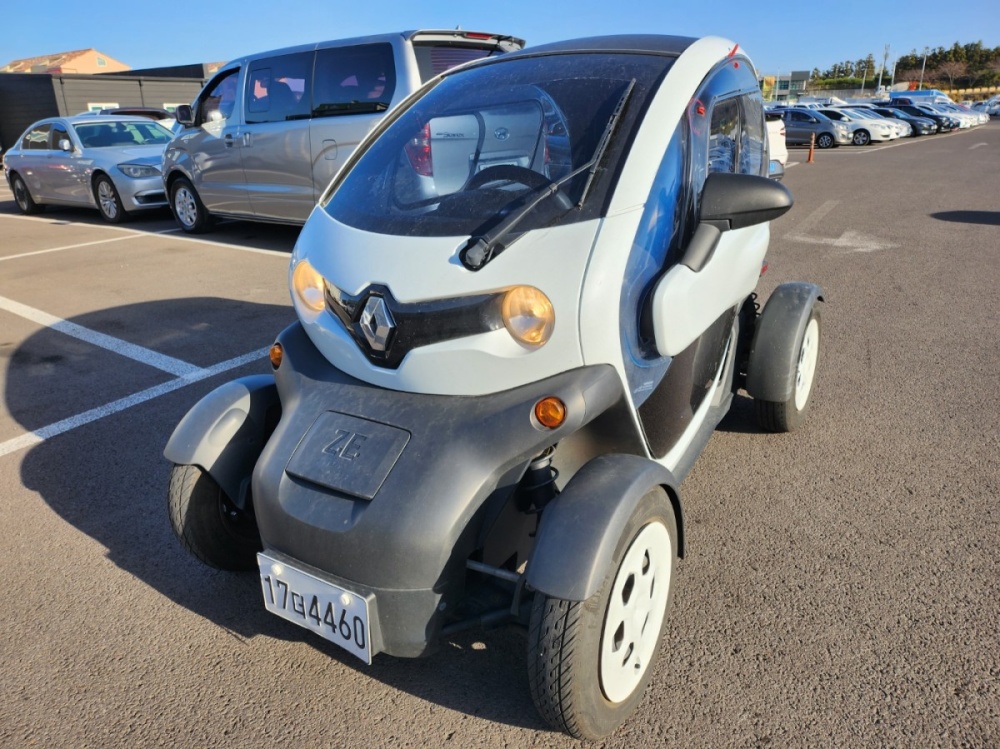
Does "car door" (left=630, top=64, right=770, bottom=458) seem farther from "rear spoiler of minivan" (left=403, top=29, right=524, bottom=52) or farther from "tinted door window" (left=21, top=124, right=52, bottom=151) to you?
"tinted door window" (left=21, top=124, right=52, bottom=151)

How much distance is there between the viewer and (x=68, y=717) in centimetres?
224

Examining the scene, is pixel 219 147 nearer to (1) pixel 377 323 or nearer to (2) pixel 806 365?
(2) pixel 806 365

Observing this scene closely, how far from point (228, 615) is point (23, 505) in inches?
56.5

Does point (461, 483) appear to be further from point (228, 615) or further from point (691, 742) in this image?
point (228, 615)

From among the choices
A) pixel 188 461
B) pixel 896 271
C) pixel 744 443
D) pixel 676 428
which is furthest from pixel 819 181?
pixel 188 461

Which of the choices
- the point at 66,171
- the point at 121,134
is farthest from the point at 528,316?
the point at 66,171

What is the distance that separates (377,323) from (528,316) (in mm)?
452

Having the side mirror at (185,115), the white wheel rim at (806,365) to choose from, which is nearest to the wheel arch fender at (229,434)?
the white wheel rim at (806,365)

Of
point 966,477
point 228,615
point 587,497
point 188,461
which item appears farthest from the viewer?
point 966,477

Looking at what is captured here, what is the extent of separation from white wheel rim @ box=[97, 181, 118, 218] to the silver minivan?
1815mm

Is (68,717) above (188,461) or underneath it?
underneath

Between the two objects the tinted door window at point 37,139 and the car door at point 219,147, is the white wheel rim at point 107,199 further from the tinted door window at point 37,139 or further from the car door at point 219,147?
the car door at point 219,147

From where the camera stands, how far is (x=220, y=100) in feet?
29.8

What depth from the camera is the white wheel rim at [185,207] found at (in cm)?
992
